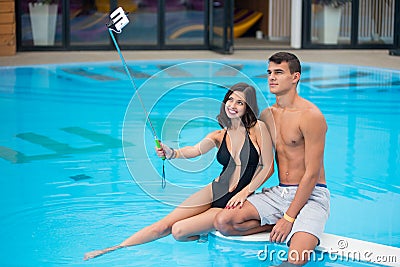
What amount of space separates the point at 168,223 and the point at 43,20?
414 inches

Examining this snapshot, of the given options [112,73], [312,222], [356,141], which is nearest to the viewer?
[312,222]

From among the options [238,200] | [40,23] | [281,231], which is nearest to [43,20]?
[40,23]

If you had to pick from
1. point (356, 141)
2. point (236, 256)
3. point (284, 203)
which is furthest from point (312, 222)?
point (356, 141)

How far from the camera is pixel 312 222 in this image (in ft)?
13.5

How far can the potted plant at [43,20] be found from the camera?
1421 centimetres

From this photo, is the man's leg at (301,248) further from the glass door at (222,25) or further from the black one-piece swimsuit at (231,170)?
the glass door at (222,25)

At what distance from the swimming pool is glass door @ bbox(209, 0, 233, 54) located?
2583mm

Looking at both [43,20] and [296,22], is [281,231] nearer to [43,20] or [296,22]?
[43,20]

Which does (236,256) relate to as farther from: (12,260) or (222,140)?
(12,260)

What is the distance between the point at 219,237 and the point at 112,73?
780cm

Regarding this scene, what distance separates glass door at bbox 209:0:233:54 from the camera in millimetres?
14117

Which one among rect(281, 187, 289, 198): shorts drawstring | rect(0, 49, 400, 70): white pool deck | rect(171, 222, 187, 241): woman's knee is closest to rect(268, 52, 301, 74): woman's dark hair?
rect(281, 187, 289, 198): shorts drawstring

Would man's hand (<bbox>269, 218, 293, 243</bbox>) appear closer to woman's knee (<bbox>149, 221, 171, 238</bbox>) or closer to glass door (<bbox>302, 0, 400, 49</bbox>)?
woman's knee (<bbox>149, 221, 171, 238</bbox>)

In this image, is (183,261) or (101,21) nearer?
(183,261)
